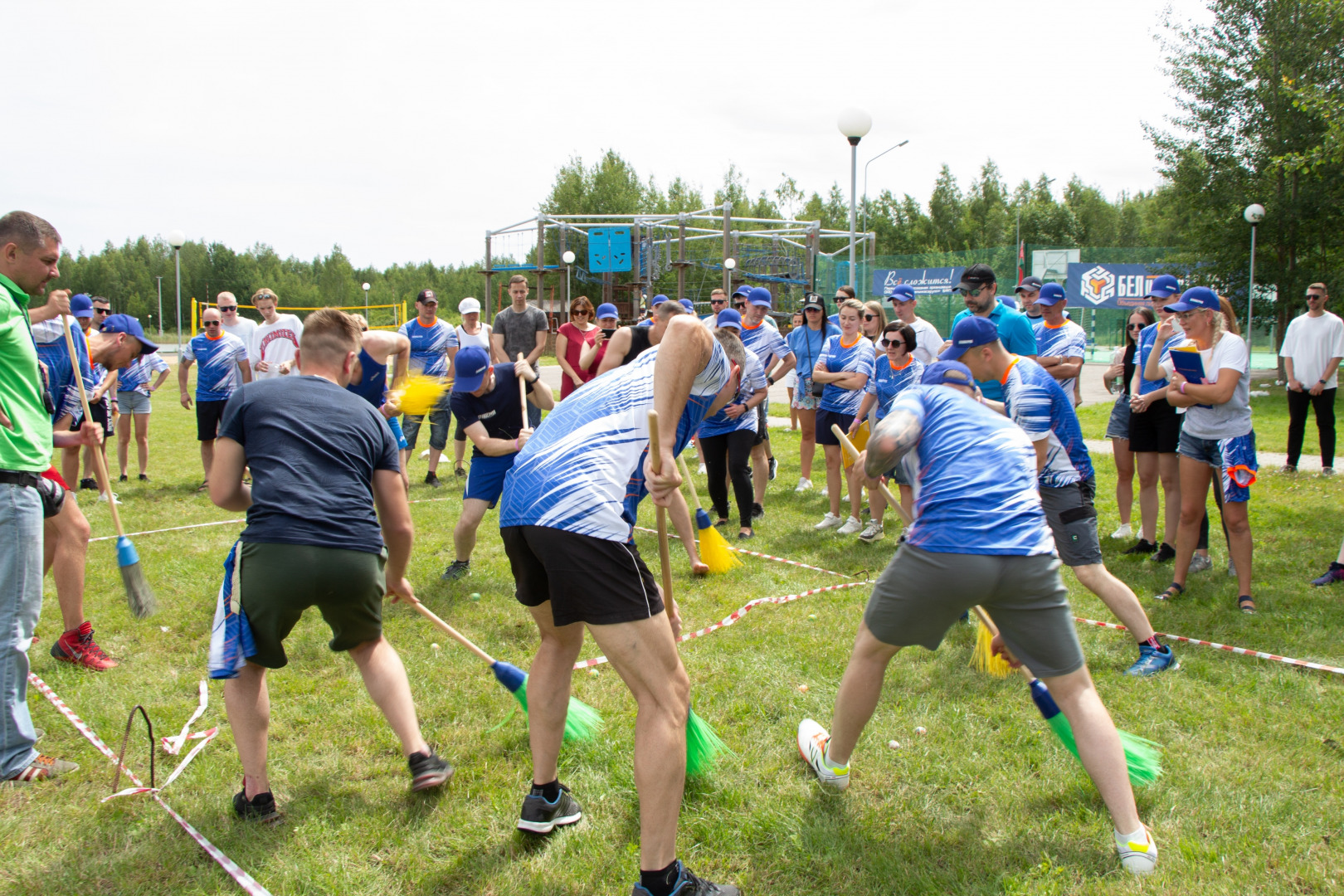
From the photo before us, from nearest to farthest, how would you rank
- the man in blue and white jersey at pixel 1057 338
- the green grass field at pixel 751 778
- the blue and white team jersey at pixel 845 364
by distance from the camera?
the green grass field at pixel 751 778
the man in blue and white jersey at pixel 1057 338
the blue and white team jersey at pixel 845 364

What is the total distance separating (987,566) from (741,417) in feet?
15.2

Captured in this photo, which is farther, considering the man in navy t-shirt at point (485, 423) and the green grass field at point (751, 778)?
the man in navy t-shirt at point (485, 423)

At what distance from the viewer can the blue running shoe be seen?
172 inches

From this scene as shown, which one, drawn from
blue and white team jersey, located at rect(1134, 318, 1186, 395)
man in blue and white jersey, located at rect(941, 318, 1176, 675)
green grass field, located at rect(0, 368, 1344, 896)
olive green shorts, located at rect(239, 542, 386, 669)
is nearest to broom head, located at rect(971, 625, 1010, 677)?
green grass field, located at rect(0, 368, 1344, 896)

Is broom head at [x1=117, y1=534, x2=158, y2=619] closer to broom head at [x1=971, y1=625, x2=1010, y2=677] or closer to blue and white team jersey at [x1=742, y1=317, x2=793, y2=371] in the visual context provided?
broom head at [x1=971, y1=625, x2=1010, y2=677]

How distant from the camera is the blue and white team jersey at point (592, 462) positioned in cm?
259

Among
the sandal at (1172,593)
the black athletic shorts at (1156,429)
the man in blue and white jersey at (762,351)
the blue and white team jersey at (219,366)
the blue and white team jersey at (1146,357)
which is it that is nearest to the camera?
the sandal at (1172,593)

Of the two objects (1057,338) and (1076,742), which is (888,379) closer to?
(1057,338)

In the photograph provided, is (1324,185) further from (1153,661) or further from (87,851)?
(87,851)

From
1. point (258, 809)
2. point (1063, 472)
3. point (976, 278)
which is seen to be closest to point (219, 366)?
point (258, 809)

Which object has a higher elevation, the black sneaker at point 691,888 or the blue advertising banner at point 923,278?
the blue advertising banner at point 923,278

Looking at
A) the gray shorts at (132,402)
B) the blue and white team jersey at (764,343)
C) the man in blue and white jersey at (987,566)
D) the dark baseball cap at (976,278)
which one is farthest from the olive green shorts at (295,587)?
the gray shorts at (132,402)

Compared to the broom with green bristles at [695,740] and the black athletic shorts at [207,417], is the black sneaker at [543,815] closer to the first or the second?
the broom with green bristles at [695,740]

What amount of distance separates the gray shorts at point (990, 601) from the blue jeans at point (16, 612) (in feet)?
11.4
